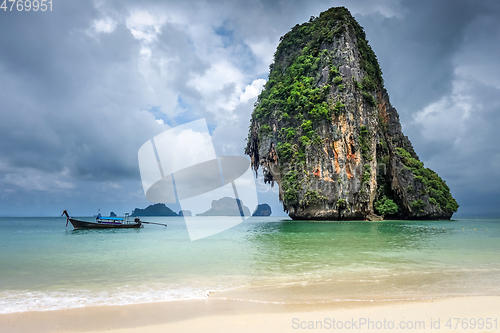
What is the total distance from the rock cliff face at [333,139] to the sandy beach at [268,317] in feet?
81.2

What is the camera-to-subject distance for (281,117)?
31484mm

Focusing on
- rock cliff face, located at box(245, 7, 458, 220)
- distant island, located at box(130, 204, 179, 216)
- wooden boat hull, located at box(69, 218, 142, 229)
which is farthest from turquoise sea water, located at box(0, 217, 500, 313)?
distant island, located at box(130, 204, 179, 216)

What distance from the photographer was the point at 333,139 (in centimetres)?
2847

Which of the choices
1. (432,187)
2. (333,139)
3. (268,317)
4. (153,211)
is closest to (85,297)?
(268,317)

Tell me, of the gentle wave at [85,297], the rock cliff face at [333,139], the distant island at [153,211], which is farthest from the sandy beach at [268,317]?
the distant island at [153,211]

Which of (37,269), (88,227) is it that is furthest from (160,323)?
(88,227)

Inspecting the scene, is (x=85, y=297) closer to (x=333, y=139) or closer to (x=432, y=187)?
(x=333, y=139)

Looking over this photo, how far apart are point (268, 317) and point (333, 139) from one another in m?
27.1

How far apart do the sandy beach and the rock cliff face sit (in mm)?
24739

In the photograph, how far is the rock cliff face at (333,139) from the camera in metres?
28.2

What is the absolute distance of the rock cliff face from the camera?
2820 cm

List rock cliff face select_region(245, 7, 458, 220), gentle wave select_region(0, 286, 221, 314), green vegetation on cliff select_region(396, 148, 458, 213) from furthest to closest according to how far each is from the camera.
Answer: green vegetation on cliff select_region(396, 148, 458, 213)
rock cliff face select_region(245, 7, 458, 220)
gentle wave select_region(0, 286, 221, 314)

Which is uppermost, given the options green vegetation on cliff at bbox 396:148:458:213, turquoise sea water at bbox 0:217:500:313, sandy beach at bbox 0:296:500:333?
green vegetation on cliff at bbox 396:148:458:213

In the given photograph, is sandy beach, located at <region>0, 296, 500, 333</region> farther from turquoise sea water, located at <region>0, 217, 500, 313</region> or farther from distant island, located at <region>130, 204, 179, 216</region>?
distant island, located at <region>130, 204, 179, 216</region>
